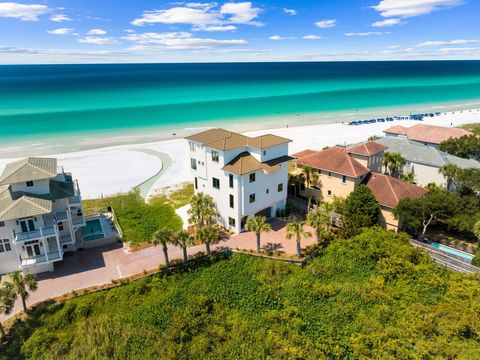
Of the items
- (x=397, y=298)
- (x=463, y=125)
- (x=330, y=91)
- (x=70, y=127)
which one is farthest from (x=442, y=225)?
(x=330, y=91)

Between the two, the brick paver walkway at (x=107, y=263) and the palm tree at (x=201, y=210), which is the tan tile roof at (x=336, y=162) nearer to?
the brick paver walkway at (x=107, y=263)

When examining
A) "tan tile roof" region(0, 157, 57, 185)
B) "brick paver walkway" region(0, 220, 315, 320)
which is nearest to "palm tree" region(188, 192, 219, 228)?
"brick paver walkway" region(0, 220, 315, 320)

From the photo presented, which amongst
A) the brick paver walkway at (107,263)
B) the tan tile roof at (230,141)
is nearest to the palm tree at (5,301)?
the brick paver walkway at (107,263)

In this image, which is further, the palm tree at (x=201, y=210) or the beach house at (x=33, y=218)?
the palm tree at (x=201, y=210)

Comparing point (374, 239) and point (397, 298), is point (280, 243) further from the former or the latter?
point (397, 298)

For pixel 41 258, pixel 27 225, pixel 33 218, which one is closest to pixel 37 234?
pixel 27 225

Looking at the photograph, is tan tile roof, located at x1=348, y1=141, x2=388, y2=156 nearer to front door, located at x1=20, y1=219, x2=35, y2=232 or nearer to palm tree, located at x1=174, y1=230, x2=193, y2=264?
palm tree, located at x1=174, y1=230, x2=193, y2=264
